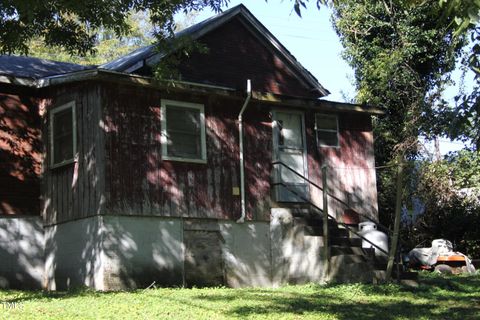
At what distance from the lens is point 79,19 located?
41.2ft

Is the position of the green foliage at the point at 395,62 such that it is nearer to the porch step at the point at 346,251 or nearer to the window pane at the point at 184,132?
the porch step at the point at 346,251

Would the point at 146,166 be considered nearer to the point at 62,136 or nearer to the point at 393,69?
the point at 62,136

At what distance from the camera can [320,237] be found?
14.9 meters

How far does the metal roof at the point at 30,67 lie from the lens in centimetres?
1484

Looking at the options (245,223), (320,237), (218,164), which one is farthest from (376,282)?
(218,164)

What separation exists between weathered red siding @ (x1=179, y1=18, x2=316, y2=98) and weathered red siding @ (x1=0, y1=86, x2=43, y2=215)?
3749 mm

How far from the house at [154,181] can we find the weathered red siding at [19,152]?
2 centimetres

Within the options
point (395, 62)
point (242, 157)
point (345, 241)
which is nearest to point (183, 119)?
point (242, 157)

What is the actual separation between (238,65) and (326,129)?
2.91 m

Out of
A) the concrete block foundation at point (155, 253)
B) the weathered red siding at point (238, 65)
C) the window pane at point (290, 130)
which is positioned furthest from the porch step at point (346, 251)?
the weathered red siding at point (238, 65)

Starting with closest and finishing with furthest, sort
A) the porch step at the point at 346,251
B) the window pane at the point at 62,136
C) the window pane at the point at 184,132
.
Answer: the window pane at the point at 62,136 < the window pane at the point at 184,132 < the porch step at the point at 346,251

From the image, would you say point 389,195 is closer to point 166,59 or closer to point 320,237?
point 320,237

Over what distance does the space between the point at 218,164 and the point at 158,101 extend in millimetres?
1949

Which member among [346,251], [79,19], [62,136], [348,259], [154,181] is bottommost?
[348,259]
